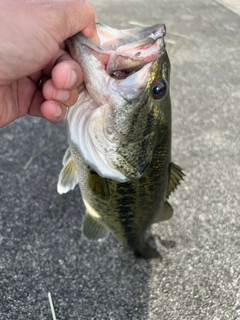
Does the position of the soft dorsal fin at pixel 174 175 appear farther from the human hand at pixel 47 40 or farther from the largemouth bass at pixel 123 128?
the human hand at pixel 47 40

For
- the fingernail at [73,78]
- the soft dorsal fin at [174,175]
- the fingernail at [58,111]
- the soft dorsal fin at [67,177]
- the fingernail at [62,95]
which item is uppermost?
the fingernail at [73,78]

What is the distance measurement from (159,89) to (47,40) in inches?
15.5

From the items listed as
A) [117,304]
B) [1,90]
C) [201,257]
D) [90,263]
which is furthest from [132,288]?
[1,90]

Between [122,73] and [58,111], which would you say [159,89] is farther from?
[58,111]

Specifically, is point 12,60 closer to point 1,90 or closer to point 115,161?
point 1,90

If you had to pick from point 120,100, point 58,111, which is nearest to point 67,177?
point 58,111

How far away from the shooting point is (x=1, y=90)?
1.51 metres

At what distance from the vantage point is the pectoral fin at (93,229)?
6.24ft

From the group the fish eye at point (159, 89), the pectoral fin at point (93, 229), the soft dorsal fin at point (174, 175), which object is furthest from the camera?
the pectoral fin at point (93, 229)

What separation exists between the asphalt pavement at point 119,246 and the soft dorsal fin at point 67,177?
561 mm

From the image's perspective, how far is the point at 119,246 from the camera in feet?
7.06

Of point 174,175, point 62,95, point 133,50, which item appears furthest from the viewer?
point 174,175

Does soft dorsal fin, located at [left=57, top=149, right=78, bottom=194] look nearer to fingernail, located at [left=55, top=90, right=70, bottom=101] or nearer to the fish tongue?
fingernail, located at [left=55, top=90, right=70, bottom=101]

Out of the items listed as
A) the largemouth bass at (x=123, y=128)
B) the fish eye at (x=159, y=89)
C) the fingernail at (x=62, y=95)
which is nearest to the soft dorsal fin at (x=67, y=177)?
the largemouth bass at (x=123, y=128)
